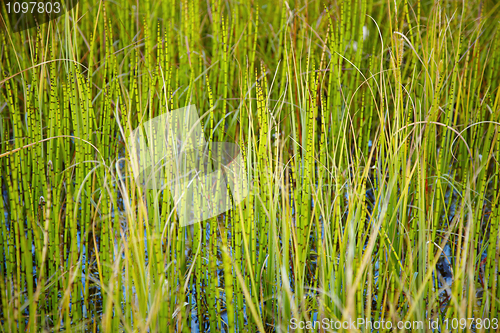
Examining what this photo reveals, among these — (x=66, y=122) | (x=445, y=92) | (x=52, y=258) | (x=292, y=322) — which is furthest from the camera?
(x=445, y=92)

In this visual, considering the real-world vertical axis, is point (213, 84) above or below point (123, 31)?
below

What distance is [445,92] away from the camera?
188 centimetres

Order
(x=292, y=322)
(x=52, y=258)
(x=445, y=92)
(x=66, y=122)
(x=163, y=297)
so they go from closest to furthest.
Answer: (x=163, y=297) < (x=292, y=322) < (x=52, y=258) < (x=66, y=122) < (x=445, y=92)

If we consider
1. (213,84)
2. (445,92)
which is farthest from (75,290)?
(445,92)

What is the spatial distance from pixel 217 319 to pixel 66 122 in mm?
805

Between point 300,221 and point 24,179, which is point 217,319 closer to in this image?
point 300,221

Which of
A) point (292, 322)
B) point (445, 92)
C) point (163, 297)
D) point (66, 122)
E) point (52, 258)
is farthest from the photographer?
point (445, 92)

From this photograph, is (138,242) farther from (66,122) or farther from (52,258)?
(66,122)

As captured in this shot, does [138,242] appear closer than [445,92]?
Yes

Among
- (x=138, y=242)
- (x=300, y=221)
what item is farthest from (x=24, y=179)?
(x=300, y=221)

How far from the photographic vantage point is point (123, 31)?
1.94 meters

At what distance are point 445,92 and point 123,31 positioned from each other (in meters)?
1.52

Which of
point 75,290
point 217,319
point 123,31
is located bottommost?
point 217,319

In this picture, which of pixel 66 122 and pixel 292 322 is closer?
pixel 292 322
